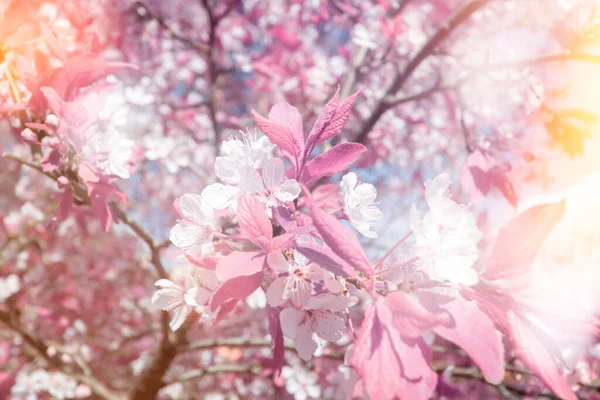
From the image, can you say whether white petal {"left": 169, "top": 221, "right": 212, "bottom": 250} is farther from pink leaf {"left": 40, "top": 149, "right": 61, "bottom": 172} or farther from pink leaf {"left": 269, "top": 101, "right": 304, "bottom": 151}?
pink leaf {"left": 40, "top": 149, "right": 61, "bottom": 172}

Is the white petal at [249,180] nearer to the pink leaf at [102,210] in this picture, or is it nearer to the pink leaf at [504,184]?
the pink leaf at [102,210]

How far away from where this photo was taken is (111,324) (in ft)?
13.9

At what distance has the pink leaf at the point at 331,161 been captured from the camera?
64 centimetres

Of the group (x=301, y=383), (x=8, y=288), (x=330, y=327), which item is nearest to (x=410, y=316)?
(x=330, y=327)

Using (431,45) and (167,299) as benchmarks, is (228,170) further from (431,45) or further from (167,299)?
(431,45)

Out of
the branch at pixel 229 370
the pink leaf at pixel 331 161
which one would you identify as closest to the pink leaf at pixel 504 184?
the pink leaf at pixel 331 161

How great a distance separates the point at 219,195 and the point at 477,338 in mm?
430

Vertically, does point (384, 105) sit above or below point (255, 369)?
above

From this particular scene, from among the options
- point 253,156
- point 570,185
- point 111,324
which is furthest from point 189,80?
point 253,156

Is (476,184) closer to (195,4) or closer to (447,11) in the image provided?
(447,11)

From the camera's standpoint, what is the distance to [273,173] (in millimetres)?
624

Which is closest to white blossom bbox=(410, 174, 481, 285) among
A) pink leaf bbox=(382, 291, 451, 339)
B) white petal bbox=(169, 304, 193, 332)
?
pink leaf bbox=(382, 291, 451, 339)

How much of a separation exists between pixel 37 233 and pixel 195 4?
11.7ft

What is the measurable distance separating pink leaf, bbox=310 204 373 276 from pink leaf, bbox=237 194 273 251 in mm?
90
